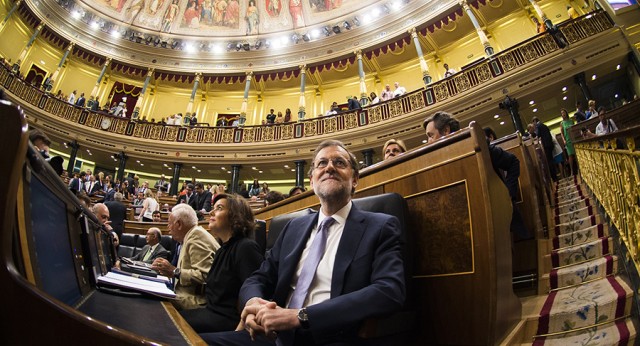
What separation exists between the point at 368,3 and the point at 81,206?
13.6 m

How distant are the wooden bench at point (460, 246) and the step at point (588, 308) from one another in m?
0.14

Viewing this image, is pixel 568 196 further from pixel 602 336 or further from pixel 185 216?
pixel 185 216

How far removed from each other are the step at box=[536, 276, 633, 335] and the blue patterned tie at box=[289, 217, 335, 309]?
119 cm

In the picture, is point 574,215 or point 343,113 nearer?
point 574,215

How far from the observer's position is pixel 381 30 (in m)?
12.1

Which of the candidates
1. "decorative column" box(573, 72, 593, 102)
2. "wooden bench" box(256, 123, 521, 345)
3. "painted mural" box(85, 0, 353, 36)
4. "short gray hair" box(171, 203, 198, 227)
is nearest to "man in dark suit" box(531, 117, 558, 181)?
"decorative column" box(573, 72, 593, 102)

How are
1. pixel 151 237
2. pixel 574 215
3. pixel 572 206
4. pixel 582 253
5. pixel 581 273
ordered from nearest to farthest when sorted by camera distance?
pixel 581 273 → pixel 582 253 → pixel 574 215 → pixel 572 206 → pixel 151 237

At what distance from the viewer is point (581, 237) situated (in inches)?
99.7

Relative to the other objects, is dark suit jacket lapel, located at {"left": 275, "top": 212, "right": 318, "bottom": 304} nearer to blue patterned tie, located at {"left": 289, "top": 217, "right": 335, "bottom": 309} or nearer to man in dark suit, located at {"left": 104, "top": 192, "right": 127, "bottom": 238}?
blue patterned tie, located at {"left": 289, "top": 217, "right": 335, "bottom": 309}

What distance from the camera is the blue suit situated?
39.3 inches

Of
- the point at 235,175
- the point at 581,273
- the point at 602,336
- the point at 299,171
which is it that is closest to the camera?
the point at 602,336

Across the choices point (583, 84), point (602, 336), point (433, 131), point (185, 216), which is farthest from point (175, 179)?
point (583, 84)

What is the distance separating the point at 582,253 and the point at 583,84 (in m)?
7.29

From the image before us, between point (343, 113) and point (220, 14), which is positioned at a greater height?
point (220, 14)
